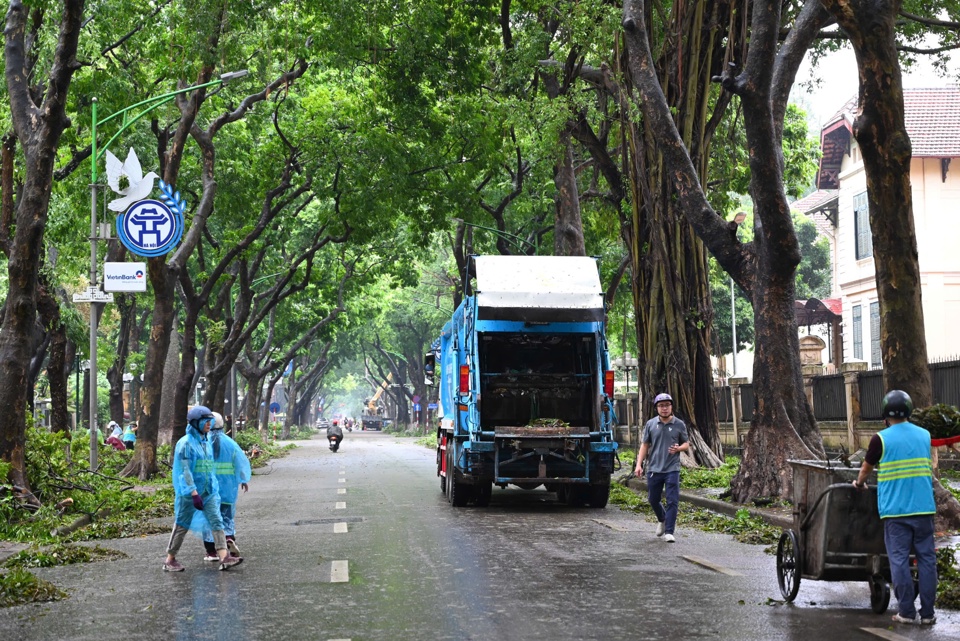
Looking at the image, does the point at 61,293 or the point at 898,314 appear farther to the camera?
the point at 61,293

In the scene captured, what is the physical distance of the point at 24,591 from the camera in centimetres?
1009

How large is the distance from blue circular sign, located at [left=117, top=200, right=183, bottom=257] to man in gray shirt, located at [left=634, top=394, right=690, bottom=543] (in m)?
10.3

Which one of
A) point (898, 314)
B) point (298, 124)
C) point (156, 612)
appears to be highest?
point (298, 124)

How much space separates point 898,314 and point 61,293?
2575 centimetres

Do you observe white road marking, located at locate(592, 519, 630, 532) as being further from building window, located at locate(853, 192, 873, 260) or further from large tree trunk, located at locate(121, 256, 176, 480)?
building window, located at locate(853, 192, 873, 260)

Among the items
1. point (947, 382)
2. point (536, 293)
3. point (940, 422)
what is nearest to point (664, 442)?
point (536, 293)

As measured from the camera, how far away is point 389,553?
12719 mm

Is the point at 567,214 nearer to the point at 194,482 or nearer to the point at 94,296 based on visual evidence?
the point at 94,296

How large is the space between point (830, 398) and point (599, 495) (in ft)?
34.9

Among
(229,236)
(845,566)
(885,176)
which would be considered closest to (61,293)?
(229,236)

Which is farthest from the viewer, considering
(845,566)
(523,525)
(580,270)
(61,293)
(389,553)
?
(61,293)

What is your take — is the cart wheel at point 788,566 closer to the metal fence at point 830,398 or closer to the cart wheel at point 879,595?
the cart wheel at point 879,595

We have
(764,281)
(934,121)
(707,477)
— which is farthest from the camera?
(934,121)

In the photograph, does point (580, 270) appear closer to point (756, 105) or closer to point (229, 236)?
point (756, 105)
